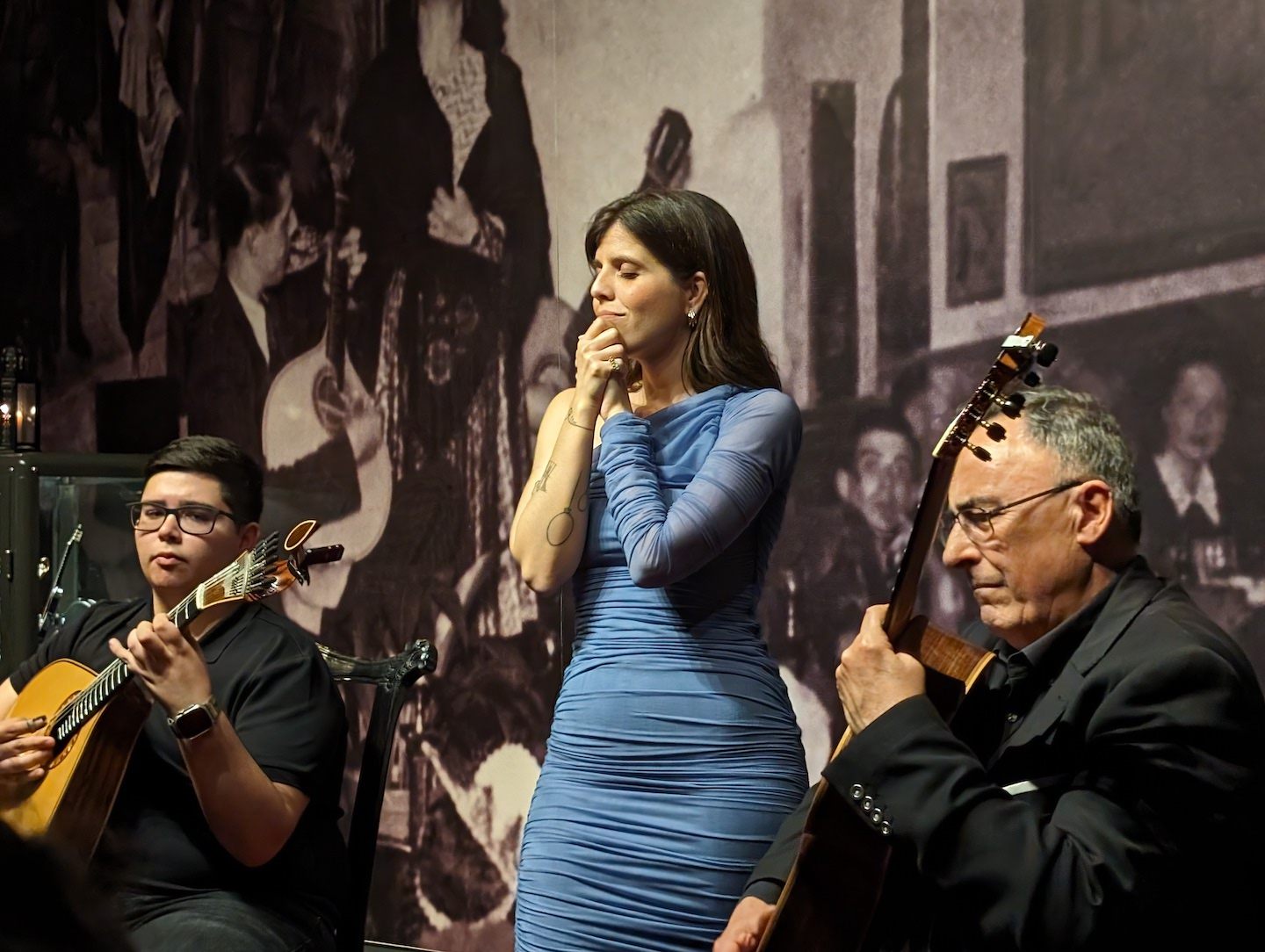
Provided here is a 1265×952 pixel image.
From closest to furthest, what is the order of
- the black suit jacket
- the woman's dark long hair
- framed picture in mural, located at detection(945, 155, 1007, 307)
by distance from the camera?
the black suit jacket
the woman's dark long hair
framed picture in mural, located at detection(945, 155, 1007, 307)

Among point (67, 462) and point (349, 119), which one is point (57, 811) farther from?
point (349, 119)

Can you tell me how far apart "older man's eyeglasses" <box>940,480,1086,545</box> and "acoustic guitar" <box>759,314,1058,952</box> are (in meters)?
0.08

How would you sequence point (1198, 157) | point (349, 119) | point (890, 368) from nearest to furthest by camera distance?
point (1198, 157) → point (890, 368) → point (349, 119)

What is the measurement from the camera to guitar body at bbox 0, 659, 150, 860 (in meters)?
2.80

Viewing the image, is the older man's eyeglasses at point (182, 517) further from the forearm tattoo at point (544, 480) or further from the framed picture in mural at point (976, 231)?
the framed picture in mural at point (976, 231)

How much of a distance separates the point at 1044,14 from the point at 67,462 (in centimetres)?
324

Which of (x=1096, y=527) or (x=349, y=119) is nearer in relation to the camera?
(x=1096, y=527)

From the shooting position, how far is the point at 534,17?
4.57m

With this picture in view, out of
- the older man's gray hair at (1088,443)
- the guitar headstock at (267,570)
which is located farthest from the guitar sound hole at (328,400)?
the older man's gray hair at (1088,443)

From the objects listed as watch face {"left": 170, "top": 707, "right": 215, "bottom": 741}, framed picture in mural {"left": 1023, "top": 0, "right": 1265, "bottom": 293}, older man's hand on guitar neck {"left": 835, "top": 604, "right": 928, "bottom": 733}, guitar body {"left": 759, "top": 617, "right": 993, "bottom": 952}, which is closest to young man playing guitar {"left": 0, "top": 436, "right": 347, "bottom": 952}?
watch face {"left": 170, "top": 707, "right": 215, "bottom": 741}

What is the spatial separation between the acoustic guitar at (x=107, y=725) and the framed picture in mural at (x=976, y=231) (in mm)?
1729

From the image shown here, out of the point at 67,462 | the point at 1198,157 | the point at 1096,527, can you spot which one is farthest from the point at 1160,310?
the point at 67,462

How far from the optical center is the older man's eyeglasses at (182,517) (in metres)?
3.20

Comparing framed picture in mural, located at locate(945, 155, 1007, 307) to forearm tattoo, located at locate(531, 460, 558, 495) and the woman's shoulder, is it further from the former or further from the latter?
forearm tattoo, located at locate(531, 460, 558, 495)
